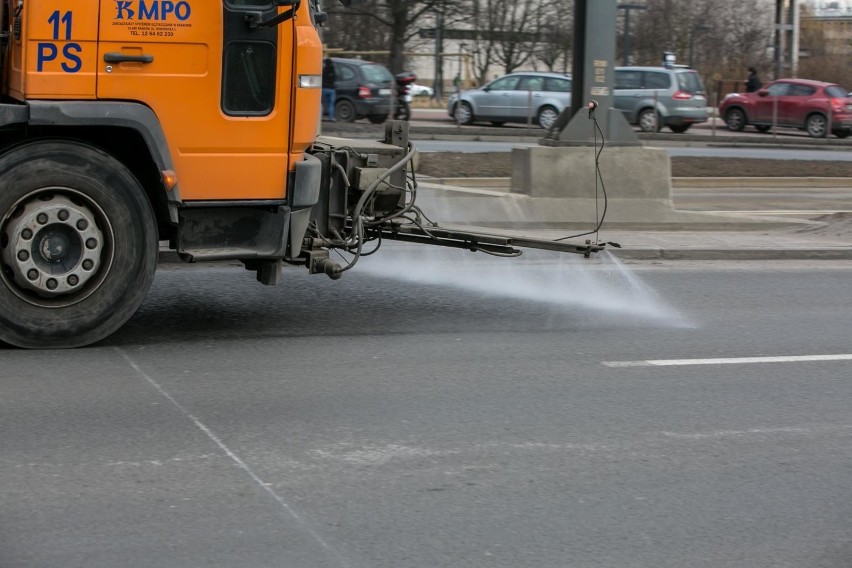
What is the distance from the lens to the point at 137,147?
717 centimetres

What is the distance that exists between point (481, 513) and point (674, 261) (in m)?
7.56

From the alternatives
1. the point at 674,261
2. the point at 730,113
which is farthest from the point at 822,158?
the point at 674,261

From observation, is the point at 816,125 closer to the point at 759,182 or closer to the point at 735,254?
the point at 759,182

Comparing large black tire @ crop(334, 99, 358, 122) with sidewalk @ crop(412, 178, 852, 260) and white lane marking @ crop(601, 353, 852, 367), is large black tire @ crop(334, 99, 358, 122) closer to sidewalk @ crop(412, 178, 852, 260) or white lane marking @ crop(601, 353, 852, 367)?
sidewalk @ crop(412, 178, 852, 260)

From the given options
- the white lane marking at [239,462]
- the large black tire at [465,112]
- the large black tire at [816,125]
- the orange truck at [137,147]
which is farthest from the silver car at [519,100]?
the white lane marking at [239,462]

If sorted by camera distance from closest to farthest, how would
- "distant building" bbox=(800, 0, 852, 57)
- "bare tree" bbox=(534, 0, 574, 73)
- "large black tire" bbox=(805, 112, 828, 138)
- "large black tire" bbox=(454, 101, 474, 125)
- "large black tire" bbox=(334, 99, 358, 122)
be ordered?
"large black tire" bbox=(334, 99, 358, 122) → "large black tire" bbox=(805, 112, 828, 138) → "large black tire" bbox=(454, 101, 474, 125) → "bare tree" bbox=(534, 0, 574, 73) → "distant building" bbox=(800, 0, 852, 57)

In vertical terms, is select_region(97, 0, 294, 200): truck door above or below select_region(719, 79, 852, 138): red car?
below

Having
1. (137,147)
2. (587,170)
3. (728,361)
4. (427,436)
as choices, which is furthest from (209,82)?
(587,170)

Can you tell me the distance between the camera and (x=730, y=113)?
36.3 metres

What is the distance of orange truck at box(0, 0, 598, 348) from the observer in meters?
6.67

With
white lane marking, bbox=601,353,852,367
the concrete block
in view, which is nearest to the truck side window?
white lane marking, bbox=601,353,852,367

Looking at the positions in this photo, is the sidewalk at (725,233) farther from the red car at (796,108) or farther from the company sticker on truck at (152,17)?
the red car at (796,108)

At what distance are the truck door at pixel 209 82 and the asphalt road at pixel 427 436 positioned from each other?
1087mm

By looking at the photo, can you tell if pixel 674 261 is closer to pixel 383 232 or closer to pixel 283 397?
pixel 383 232
